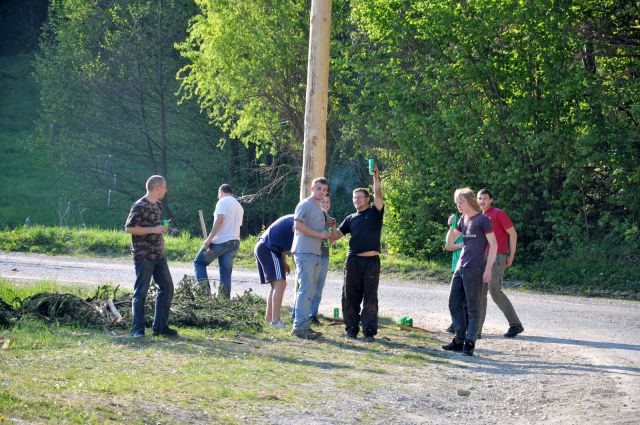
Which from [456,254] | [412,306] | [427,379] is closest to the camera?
[427,379]

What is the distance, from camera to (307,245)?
11961mm

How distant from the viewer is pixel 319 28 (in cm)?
1355

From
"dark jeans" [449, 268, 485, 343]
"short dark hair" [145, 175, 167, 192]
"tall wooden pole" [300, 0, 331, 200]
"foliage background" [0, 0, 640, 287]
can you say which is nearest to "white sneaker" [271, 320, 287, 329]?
"tall wooden pole" [300, 0, 331, 200]

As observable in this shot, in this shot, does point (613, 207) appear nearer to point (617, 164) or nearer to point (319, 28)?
point (617, 164)

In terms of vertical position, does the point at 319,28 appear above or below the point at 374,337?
above

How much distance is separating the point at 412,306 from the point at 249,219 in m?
17.9

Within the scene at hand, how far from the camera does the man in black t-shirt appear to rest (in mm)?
12023

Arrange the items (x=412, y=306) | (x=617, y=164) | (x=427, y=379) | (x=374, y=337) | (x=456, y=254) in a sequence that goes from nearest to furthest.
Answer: (x=427, y=379)
(x=374, y=337)
(x=456, y=254)
(x=412, y=306)
(x=617, y=164)

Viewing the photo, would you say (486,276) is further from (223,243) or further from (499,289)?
(223,243)

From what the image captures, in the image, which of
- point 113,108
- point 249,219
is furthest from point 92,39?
point 249,219

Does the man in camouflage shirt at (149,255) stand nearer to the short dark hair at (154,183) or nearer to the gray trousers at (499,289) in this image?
the short dark hair at (154,183)

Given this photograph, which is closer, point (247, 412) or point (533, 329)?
point (247, 412)

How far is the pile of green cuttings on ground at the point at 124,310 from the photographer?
1147 centimetres

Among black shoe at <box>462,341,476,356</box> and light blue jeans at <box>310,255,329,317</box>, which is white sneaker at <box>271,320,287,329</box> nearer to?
light blue jeans at <box>310,255,329,317</box>
